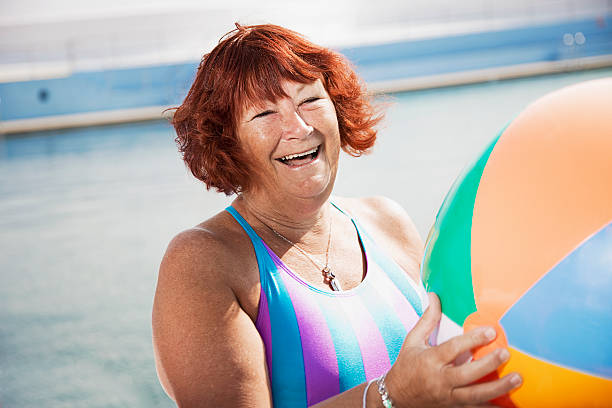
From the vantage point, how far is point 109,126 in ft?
36.0

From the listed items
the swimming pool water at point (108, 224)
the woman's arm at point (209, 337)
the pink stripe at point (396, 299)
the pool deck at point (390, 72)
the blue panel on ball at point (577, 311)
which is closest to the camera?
the blue panel on ball at point (577, 311)

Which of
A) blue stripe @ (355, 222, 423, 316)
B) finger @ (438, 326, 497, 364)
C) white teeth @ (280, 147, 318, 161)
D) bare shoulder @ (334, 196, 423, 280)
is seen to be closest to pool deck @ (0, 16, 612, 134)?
bare shoulder @ (334, 196, 423, 280)

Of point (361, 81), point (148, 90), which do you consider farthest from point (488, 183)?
point (148, 90)

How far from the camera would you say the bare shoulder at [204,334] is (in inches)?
39.6

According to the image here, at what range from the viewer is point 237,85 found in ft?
3.75

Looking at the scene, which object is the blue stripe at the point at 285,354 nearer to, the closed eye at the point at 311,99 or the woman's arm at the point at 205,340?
the woman's arm at the point at 205,340

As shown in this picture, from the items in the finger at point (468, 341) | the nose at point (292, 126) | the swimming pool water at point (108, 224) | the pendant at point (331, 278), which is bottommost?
the swimming pool water at point (108, 224)

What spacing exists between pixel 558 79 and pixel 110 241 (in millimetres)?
8334

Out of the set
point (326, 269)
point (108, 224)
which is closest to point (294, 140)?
point (326, 269)

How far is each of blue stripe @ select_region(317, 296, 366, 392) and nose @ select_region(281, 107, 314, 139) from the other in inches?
11.2

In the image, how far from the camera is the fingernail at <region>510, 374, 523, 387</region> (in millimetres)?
793

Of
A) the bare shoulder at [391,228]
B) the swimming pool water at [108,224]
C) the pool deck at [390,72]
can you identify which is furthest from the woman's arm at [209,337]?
the pool deck at [390,72]

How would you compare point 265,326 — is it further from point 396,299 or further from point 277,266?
point 396,299

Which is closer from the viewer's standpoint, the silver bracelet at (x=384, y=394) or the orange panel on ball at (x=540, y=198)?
the orange panel on ball at (x=540, y=198)
